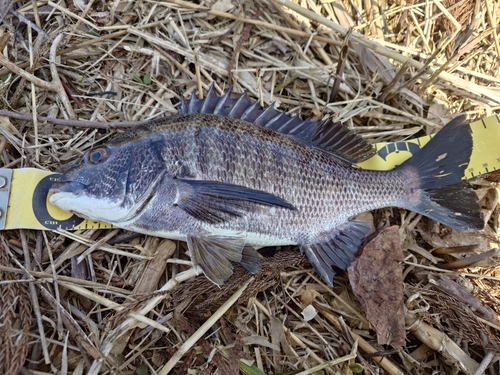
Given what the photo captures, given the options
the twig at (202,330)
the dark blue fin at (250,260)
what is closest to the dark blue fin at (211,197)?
the dark blue fin at (250,260)

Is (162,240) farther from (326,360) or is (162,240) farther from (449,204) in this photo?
(449,204)

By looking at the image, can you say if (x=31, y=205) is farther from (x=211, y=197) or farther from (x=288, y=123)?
(x=288, y=123)

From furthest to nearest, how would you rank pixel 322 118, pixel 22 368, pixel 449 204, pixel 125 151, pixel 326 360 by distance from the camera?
1. pixel 322 118
2. pixel 449 204
3. pixel 326 360
4. pixel 125 151
5. pixel 22 368

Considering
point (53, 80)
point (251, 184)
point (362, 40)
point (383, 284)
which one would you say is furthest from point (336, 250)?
point (53, 80)

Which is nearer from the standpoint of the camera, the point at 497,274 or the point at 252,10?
the point at 497,274

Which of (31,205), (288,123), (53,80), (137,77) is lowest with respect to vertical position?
(31,205)

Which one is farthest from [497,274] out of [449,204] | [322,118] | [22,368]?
[22,368]
